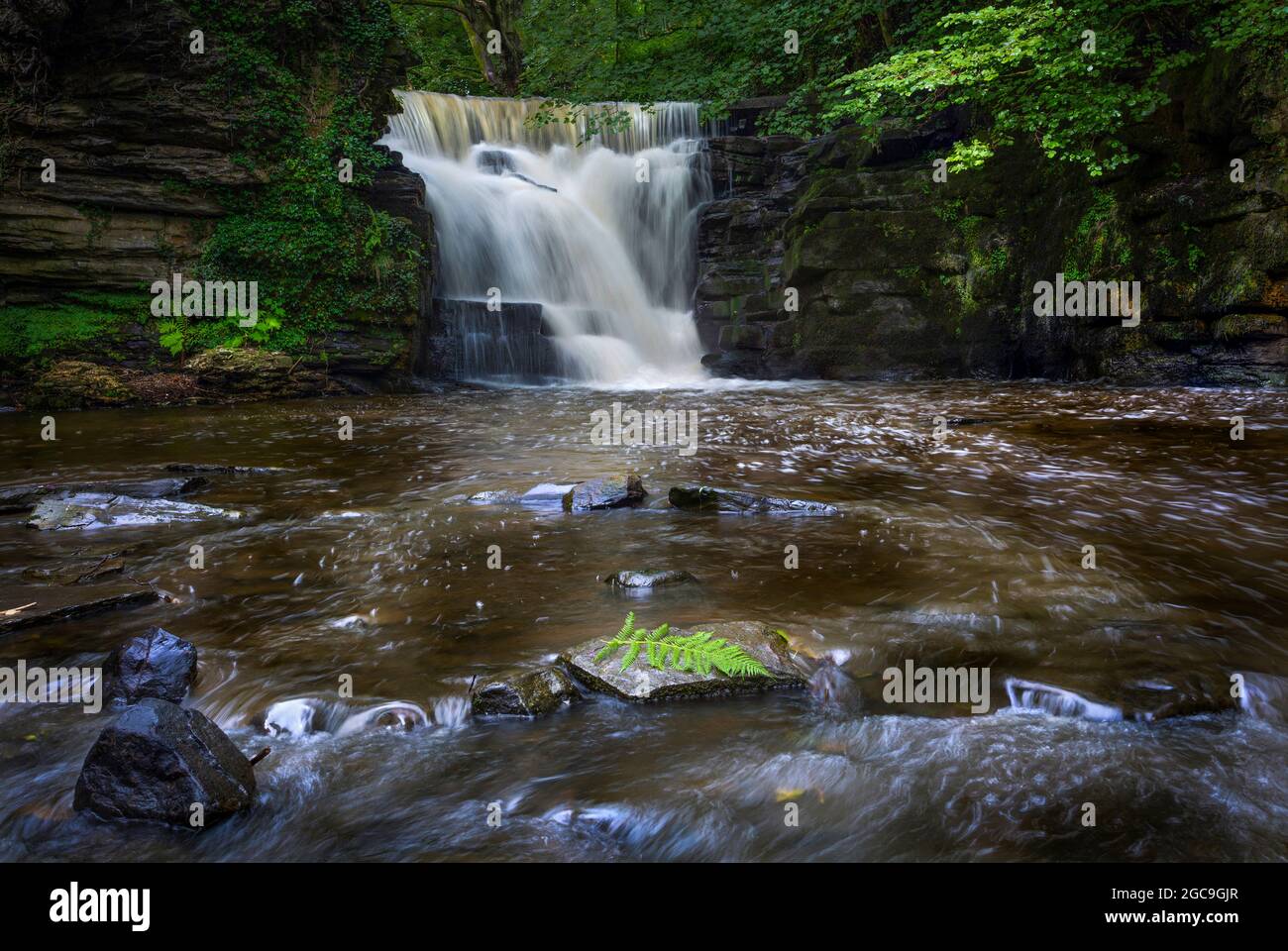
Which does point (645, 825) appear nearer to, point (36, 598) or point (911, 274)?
point (36, 598)

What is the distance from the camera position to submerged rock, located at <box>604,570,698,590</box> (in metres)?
3.99

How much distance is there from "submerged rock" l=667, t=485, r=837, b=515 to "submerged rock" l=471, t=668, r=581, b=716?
9.27ft

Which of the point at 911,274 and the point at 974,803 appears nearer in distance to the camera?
the point at 974,803

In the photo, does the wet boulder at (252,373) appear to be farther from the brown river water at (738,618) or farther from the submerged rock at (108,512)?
the submerged rock at (108,512)

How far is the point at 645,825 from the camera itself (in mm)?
2275

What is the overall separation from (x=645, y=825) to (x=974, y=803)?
96 centimetres

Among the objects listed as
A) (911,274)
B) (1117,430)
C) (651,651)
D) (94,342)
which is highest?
(911,274)

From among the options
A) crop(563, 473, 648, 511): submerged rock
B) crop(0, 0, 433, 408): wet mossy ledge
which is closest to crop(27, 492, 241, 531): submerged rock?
crop(563, 473, 648, 511): submerged rock

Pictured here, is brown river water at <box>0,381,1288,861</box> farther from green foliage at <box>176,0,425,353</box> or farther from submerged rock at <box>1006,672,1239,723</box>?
green foliage at <box>176,0,425,353</box>

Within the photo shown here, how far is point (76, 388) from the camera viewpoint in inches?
522

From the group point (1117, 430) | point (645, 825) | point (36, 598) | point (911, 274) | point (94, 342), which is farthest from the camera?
point (911, 274)

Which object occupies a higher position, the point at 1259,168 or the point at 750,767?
the point at 1259,168

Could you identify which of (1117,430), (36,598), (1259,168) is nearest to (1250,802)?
(36,598)

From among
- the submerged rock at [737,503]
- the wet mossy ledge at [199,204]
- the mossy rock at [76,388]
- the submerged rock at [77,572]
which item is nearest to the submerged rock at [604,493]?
the submerged rock at [737,503]
